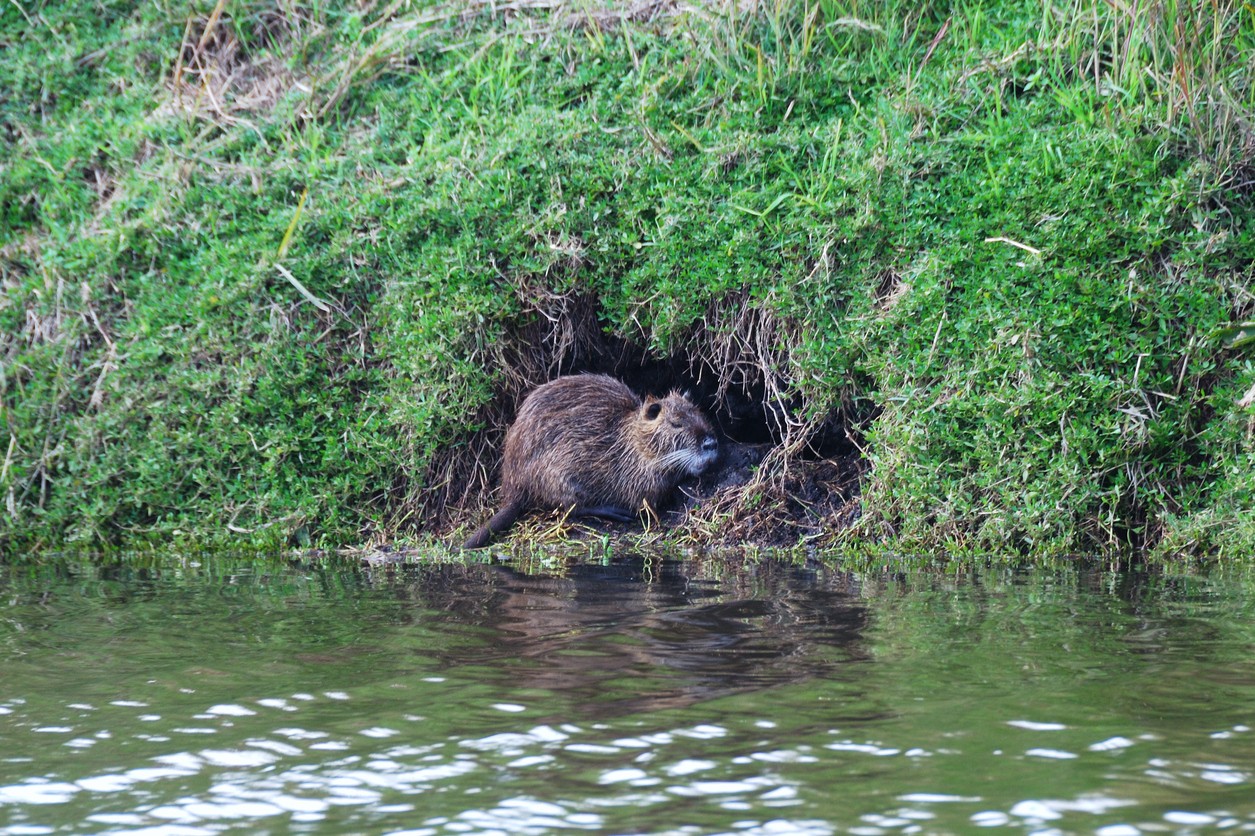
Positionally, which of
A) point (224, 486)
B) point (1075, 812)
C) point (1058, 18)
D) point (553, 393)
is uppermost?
point (1058, 18)

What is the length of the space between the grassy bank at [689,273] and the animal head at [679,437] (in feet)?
0.71

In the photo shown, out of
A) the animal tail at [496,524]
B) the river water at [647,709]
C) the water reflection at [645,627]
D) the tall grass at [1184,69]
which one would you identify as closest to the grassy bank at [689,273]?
the tall grass at [1184,69]

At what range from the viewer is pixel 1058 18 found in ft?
18.1

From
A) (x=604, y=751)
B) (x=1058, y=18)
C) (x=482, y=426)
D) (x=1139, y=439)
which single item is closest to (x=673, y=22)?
(x=1058, y=18)

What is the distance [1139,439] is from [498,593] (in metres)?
2.34

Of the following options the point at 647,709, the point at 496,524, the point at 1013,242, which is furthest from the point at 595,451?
the point at 647,709

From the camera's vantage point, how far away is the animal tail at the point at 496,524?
5387 millimetres

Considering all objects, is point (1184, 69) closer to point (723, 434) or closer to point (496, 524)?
point (723, 434)

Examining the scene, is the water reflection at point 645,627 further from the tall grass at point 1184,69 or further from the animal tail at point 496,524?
the tall grass at point 1184,69

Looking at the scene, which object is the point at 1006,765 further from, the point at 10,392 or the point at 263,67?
the point at 263,67

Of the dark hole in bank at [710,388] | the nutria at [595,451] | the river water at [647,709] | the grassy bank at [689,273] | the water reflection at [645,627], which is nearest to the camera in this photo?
the river water at [647,709]

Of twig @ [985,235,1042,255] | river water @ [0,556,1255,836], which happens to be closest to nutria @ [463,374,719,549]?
river water @ [0,556,1255,836]

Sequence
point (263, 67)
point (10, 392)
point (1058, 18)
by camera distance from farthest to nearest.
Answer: point (263, 67), point (10, 392), point (1058, 18)

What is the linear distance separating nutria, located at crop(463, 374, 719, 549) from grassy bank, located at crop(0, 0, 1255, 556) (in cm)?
22
